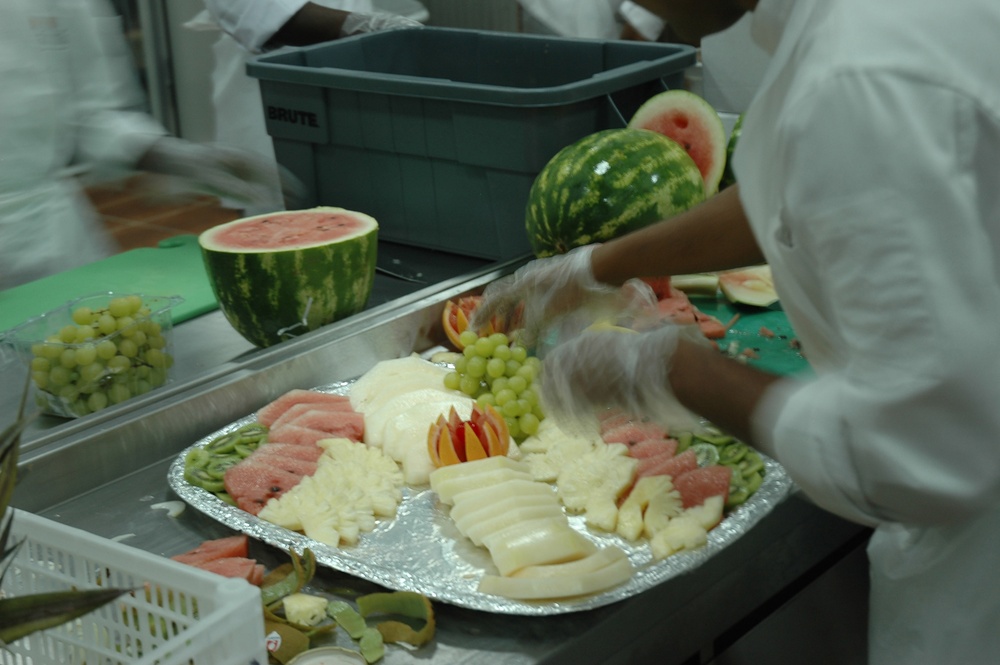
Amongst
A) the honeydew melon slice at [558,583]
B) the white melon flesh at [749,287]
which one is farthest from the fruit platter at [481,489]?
the white melon flesh at [749,287]

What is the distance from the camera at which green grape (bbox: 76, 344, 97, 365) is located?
5.19ft

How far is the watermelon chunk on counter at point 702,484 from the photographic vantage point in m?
1.44

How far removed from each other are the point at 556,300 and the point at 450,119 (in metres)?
0.62

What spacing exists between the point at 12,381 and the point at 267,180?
0.54 metres

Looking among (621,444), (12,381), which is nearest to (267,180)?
(12,381)

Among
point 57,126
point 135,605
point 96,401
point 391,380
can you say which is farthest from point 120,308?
point 57,126

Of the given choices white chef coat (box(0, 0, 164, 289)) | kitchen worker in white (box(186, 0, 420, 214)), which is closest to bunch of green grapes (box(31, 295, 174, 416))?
white chef coat (box(0, 0, 164, 289))

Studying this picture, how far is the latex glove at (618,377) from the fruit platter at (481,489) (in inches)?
3.0

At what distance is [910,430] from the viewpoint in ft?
2.97

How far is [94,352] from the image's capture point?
160 cm

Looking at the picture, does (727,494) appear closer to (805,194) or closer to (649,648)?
(649,648)

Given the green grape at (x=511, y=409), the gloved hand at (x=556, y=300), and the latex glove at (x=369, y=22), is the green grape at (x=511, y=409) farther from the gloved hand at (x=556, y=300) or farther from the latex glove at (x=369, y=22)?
the latex glove at (x=369, y=22)

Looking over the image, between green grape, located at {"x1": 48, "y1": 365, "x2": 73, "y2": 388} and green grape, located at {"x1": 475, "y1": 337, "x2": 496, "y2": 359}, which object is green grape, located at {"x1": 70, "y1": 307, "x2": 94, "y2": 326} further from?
green grape, located at {"x1": 475, "y1": 337, "x2": 496, "y2": 359}

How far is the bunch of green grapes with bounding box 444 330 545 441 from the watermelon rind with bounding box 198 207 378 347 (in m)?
0.28
